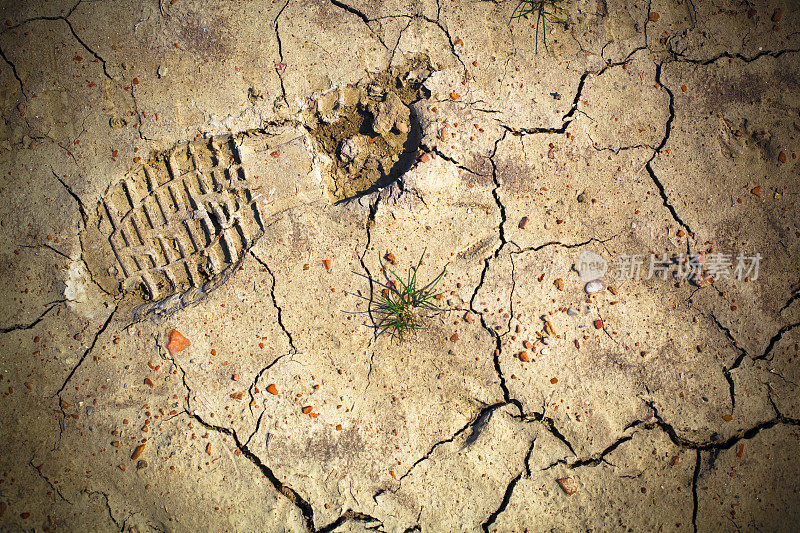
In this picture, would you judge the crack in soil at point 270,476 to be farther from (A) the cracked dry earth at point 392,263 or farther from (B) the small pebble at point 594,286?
(B) the small pebble at point 594,286

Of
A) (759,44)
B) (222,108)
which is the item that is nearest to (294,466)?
(222,108)

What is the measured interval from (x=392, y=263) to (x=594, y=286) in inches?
46.7

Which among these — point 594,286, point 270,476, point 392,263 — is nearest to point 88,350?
point 270,476

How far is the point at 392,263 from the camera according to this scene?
7.89ft

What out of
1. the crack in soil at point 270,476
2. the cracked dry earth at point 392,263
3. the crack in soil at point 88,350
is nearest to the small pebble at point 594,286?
the cracked dry earth at point 392,263

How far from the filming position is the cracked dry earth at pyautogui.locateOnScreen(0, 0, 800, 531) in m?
2.24

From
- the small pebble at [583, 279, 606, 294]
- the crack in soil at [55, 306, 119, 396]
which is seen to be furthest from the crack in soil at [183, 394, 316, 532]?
the small pebble at [583, 279, 606, 294]

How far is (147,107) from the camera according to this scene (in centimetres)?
253

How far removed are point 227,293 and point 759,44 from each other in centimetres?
365

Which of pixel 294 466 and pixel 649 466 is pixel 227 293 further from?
pixel 649 466

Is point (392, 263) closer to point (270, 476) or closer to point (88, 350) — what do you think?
point (270, 476)

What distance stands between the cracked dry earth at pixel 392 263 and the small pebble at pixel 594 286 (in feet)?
0.14

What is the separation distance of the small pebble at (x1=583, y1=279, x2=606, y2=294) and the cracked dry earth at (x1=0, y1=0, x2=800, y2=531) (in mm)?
44

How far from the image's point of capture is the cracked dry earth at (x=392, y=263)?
7.34ft
